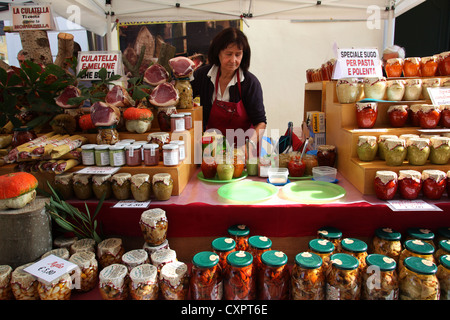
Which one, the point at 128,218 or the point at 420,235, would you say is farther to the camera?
the point at 128,218

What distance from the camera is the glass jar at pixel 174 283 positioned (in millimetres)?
1197

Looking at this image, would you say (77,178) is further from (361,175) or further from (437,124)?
(437,124)

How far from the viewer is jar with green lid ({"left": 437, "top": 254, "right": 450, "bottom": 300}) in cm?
118

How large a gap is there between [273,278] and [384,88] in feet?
4.23

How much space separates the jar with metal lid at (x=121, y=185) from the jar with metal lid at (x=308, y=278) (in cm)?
85

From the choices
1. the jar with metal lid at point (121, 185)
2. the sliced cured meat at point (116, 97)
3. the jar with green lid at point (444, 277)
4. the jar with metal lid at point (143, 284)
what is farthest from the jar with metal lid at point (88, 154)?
the jar with green lid at point (444, 277)

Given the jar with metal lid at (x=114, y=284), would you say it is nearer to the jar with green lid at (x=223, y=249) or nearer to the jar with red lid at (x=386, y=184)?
the jar with green lid at (x=223, y=249)

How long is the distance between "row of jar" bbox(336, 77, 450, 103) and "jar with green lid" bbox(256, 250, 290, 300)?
1087mm

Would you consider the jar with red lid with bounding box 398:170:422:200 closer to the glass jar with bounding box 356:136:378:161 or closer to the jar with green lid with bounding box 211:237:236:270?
the glass jar with bounding box 356:136:378:161

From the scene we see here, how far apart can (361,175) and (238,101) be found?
52.3 inches

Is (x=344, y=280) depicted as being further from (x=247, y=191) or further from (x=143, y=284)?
(x=143, y=284)

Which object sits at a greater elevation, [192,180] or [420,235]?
[192,180]
